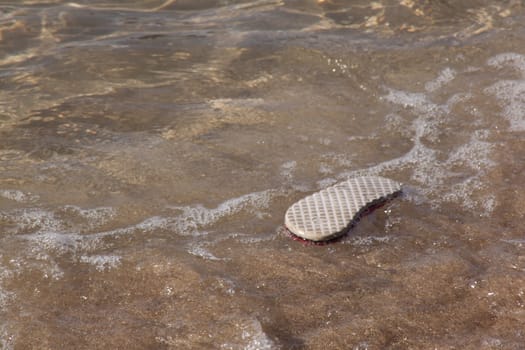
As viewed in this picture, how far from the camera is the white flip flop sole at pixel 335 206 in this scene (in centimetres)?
283

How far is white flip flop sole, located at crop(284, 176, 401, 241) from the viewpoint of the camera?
2826 millimetres

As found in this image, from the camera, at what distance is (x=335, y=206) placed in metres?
2.97

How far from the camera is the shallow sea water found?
2404mm

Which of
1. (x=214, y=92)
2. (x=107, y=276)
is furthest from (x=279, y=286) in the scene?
(x=214, y=92)

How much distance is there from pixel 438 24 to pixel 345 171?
2364 mm

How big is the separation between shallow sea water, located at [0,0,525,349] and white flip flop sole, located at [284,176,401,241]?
2.6 inches

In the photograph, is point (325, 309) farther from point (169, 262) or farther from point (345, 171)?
point (345, 171)

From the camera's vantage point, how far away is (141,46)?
4777 mm

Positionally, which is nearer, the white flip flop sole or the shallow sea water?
the shallow sea water

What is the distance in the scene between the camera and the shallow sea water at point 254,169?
2.40 m

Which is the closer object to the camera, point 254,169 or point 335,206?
point 335,206

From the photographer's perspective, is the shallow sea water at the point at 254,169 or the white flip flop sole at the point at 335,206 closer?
the shallow sea water at the point at 254,169

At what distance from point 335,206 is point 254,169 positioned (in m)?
0.62

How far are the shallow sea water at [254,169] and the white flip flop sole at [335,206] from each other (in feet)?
0.22
